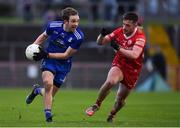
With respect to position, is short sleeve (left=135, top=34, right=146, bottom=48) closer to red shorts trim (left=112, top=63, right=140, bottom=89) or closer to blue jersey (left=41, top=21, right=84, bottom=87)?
red shorts trim (left=112, top=63, right=140, bottom=89)

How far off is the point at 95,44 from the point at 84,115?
18464 mm

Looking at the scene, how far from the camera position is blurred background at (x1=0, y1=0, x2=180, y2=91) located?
122 ft

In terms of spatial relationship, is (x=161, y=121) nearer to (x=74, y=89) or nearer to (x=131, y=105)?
(x=131, y=105)

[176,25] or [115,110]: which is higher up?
[115,110]

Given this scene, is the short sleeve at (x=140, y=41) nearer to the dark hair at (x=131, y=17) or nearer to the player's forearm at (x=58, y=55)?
the dark hair at (x=131, y=17)

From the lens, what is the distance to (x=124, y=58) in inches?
744

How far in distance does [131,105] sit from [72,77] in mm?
11404

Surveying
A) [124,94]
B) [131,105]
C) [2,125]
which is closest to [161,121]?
[124,94]

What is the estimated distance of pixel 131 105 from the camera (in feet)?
85.4

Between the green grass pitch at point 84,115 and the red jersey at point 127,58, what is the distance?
3.08ft

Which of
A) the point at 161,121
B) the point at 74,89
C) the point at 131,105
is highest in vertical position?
the point at 161,121

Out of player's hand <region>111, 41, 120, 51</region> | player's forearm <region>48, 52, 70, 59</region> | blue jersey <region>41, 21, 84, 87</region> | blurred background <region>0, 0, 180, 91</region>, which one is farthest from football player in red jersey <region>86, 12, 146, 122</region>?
blurred background <region>0, 0, 180, 91</region>

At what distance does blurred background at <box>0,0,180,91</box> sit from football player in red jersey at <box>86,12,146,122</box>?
17890 mm

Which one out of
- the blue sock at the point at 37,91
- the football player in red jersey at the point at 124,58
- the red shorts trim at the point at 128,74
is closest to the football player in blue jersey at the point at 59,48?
the blue sock at the point at 37,91
